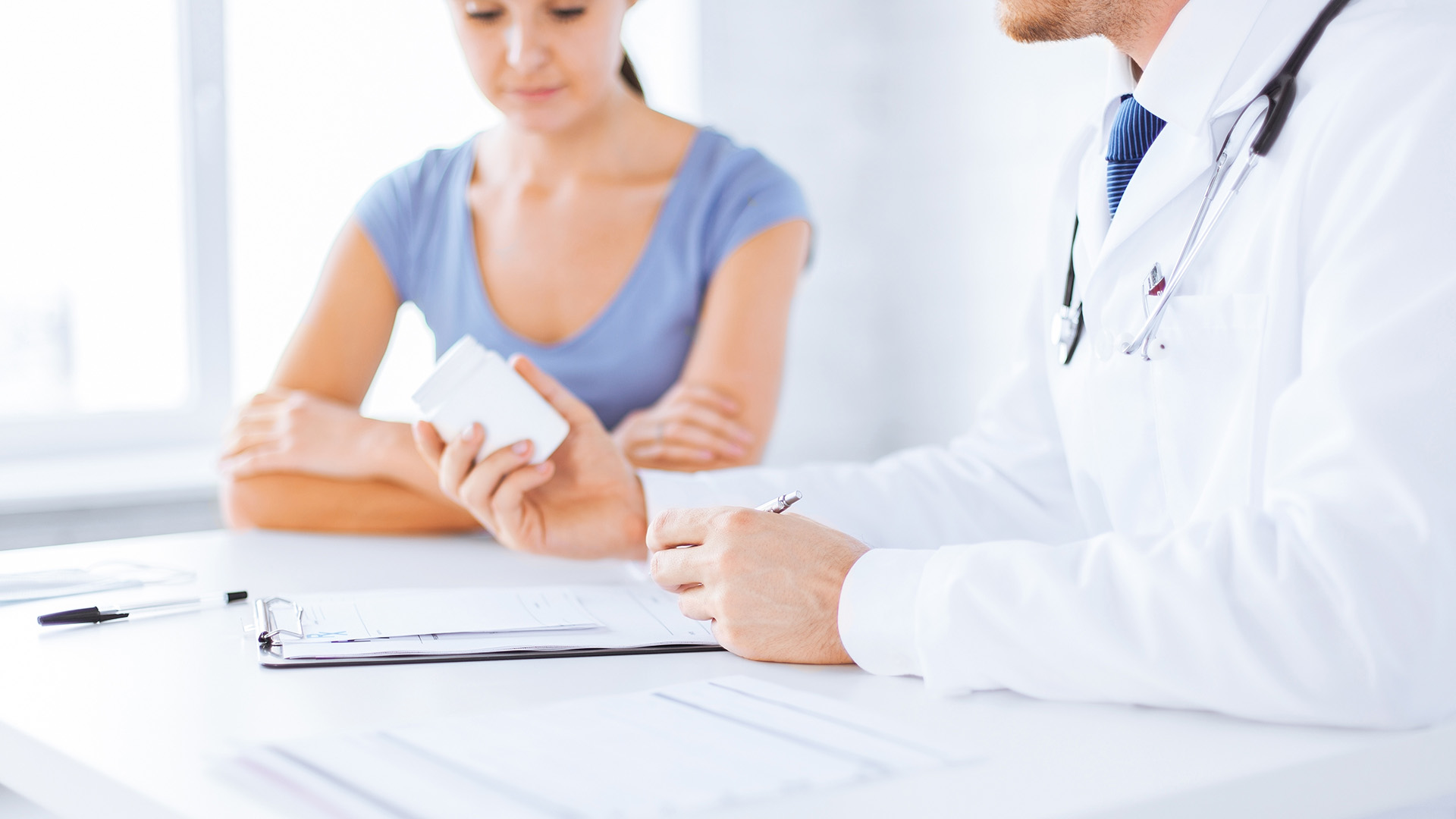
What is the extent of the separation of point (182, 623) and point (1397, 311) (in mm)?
906

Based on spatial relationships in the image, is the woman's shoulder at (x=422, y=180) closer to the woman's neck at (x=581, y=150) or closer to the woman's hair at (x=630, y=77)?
the woman's neck at (x=581, y=150)

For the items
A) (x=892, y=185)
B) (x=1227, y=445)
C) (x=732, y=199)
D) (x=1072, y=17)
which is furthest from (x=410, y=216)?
(x=892, y=185)

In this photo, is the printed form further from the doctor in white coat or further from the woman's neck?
the woman's neck

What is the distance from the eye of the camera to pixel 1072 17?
44.3 inches

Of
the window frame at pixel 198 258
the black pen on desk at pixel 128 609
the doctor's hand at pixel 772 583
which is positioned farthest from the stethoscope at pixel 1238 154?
the window frame at pixel 198 258

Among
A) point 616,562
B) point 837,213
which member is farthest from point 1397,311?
point 837,213

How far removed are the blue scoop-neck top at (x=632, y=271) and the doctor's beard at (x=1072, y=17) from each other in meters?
0.62

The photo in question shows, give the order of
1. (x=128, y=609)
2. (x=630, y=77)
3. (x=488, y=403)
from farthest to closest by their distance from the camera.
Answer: (x=630, y=77), (x=488, y=403), (x=128, y=609)

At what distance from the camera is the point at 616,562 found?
1316 millimetres

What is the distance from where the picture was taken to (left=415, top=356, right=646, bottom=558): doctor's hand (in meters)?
1.27

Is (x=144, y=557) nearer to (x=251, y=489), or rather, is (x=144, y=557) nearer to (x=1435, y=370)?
(x=251, y=489)

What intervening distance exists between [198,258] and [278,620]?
7.11 ft

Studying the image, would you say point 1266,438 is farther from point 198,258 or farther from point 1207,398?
point 198,258

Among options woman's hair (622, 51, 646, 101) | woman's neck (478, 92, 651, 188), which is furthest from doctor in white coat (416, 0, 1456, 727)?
woman's hair (622, 51, 646, 101)
